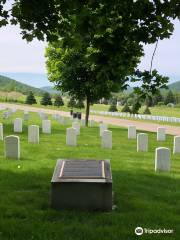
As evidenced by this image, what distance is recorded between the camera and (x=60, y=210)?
8508mm

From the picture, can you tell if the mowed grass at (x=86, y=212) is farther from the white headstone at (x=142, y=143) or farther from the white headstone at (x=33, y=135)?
the white headstone at (x=33, y=135)

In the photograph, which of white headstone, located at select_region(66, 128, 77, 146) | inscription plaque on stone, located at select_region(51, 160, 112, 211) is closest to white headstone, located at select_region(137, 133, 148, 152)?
white headstone, located at select_region(66, 128, 77, 146)

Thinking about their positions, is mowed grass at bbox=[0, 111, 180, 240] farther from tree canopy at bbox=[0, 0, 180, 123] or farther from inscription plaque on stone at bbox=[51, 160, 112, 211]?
tree canopy at bbox=[0, 0, 180, 123]

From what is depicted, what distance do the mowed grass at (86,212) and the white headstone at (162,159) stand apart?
1.06 feet

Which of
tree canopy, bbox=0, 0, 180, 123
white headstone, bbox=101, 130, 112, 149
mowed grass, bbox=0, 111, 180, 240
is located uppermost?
tree canopy, bbox=0, 0, 180, 123

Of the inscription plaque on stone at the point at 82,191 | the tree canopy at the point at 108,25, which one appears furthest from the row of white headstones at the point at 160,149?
the inscription plaque on stone at the point at 82,191

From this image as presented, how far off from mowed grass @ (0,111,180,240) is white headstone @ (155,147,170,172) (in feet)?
1.06

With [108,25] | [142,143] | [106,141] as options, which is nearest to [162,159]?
[108,25]

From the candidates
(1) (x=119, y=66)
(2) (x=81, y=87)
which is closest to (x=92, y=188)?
(1) (x=119, y=66)

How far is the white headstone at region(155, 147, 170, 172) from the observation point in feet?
44.3

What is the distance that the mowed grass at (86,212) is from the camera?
728 cm

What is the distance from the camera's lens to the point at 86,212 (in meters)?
8.42

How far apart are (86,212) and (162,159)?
18.1ft

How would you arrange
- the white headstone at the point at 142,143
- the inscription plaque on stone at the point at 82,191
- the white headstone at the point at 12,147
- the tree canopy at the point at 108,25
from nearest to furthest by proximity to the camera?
the inscription plaque on stone at the point at 82,191 < the tree canopy at the point at 108,25 < the white headstone at the point at 12,147 < the white headstone at the point at 142,143
